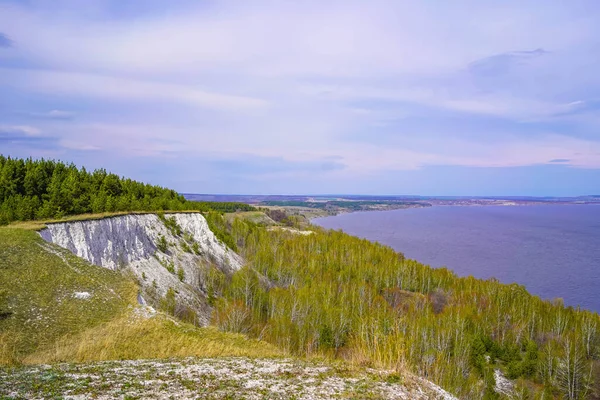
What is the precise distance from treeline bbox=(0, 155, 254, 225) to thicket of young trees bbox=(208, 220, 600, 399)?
19.3 metres

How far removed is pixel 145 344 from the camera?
17.1 meters

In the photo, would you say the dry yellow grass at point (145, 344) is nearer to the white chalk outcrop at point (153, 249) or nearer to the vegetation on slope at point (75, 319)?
Answer: the vegetation on slope at point (75, 319)

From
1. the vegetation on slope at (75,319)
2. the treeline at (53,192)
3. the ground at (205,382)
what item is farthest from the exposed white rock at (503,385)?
the treeline at (53,192)

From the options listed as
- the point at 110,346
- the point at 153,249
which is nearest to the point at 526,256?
the point at 153,249

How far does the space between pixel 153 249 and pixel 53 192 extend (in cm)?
1549

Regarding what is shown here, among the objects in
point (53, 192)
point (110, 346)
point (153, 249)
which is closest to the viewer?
point (110, 346)

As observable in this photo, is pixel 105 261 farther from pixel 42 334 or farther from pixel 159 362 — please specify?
pixel 159 362

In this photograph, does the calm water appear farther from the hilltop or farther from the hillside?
the hillside

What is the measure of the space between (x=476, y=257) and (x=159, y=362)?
123979 mm

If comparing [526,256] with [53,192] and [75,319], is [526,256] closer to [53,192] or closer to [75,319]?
[53,192]

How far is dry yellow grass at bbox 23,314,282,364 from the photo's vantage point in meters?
14.9

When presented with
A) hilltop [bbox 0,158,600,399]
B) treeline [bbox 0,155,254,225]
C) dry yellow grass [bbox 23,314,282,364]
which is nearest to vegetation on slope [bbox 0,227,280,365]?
dry yellow grass [bbox 23,314,282,364]

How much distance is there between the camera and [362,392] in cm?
1084

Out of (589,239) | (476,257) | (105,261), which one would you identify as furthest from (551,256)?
(105,261)
